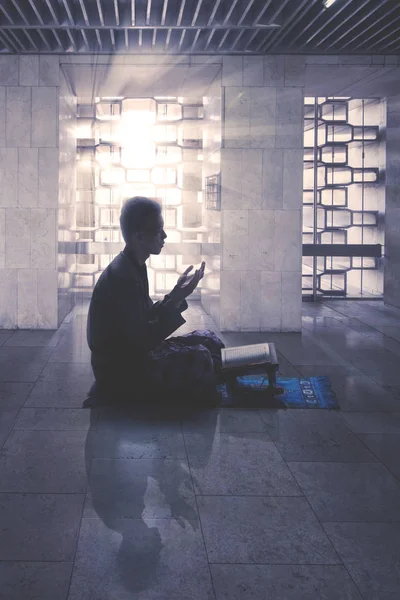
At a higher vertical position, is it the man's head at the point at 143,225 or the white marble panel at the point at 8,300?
the man's head at the point at 143,225

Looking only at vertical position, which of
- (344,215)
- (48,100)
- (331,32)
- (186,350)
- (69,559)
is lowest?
(69,559)

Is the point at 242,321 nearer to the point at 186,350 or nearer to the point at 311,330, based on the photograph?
the point at 311,330

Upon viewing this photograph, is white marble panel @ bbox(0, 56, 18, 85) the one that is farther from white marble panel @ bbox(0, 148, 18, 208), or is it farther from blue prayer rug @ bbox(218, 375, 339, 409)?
blue prayer rug @ bbox(218, 375, 339, 409)

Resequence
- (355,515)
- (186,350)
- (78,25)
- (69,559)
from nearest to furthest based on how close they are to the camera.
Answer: (69,559) < (355,515) < (186,350) < (78,25)

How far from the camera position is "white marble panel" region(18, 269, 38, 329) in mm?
9906

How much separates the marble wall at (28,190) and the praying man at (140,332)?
423cm

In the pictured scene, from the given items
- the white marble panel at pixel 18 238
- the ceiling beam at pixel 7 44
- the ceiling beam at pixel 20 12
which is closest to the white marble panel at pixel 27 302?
the white marble panel at pixel 18 238

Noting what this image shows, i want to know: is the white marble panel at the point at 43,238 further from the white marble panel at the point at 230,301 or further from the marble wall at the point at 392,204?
the marble wall at the point at 392,204

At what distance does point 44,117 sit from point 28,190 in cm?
101

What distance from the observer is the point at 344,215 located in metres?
13.1

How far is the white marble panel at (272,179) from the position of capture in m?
9.77

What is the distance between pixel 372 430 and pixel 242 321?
475cm

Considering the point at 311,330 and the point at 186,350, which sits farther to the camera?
the point at 311,330

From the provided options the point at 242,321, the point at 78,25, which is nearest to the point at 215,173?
the point at 242,321
